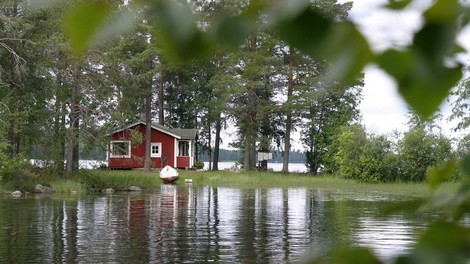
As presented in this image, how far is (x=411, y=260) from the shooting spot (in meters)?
0.67

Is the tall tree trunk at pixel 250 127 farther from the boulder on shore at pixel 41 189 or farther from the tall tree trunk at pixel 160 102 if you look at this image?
the boulder on shore at pixel 41 189

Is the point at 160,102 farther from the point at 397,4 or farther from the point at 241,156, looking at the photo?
the point at 397,4

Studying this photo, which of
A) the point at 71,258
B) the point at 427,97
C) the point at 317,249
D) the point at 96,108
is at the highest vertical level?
the point at 96,108

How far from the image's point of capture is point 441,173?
930mm

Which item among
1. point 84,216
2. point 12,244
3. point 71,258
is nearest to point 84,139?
point 84,216

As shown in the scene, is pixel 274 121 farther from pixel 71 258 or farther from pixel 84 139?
pixel 71 258

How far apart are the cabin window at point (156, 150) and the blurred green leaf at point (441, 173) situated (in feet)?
148

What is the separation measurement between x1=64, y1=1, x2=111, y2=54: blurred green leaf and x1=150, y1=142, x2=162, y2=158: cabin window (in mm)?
45340

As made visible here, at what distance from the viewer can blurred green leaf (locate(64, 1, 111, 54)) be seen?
0.70 meters

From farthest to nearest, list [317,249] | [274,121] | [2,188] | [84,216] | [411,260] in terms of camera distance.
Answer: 1. [274,121]
2. [2,188]
3. [84,216]
4. [317,249]
5. [411,260]

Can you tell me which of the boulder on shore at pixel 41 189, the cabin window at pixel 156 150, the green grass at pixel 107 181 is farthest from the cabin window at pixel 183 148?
the boulder on shore at pixel 41 189

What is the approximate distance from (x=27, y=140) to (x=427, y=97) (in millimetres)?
31142

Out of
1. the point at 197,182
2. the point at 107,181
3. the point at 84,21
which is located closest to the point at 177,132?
the point at 197,182

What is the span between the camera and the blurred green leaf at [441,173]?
89 cm
